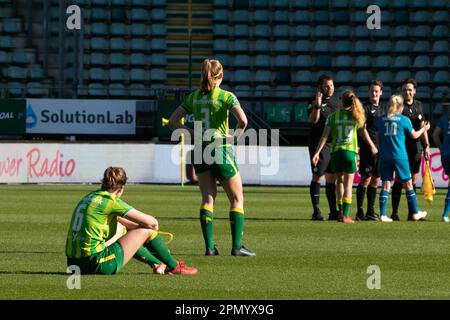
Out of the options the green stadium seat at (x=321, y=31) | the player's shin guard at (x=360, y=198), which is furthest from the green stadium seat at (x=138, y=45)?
the player's shin guard at (x=360, y=198)

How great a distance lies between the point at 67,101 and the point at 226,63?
765 centimetres

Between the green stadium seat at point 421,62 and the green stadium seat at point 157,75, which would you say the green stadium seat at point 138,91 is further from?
the green stadium seat at point 421,62

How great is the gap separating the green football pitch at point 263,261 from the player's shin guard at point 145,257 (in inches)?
4.2

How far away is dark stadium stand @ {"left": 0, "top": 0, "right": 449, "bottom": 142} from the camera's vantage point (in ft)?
129

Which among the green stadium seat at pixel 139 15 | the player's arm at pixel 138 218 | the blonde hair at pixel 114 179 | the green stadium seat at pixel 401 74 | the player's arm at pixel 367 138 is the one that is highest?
the green stadium seat at pixel 139 15

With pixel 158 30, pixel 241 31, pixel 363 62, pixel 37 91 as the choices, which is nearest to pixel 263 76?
pixel 241 31

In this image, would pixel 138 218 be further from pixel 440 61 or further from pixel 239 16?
pixel 239 16

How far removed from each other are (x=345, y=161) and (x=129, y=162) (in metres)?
15.4

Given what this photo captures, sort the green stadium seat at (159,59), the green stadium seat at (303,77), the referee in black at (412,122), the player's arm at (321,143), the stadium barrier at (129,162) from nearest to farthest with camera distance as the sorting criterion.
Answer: the player's arm at (321,143)
the referee in black at (412,122)
the stadium barrier at (129,162)
the green stadium seat at (303,77)
the green stadium seat at (159,59)

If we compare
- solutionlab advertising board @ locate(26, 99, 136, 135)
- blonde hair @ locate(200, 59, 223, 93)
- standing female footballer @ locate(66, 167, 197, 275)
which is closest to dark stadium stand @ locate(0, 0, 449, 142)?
solutionlab advertising board @ locate(26, 99, 136, 135)

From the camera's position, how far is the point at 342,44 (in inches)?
Result: 1588

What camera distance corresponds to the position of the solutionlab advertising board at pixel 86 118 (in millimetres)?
34125

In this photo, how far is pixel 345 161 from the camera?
1571 centimetres

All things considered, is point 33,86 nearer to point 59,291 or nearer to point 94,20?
point 94,20
